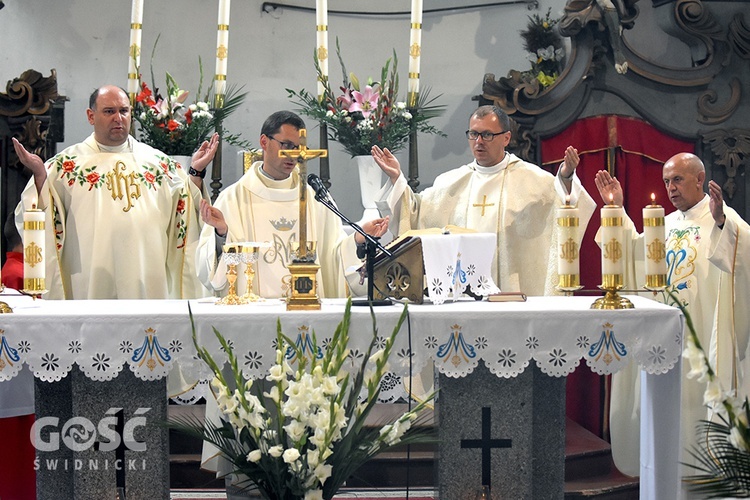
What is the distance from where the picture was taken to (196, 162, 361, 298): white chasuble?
504cm

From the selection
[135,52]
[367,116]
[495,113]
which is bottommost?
[495,113]

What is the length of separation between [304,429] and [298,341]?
0.85 metres

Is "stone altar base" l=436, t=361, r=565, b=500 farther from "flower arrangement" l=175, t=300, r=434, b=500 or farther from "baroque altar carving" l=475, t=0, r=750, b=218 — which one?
"baroque altar carving" l=475, t=0, r=750, b=218

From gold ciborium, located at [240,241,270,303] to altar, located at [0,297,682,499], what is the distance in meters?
0.13

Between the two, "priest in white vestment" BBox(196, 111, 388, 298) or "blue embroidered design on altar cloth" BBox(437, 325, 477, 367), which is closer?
"blue embroidered design on altar cloth" BBox(437, 325, 477, 367)

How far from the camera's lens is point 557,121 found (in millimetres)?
7176

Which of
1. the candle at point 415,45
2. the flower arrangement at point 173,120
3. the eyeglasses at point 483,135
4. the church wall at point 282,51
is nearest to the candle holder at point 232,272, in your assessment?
the eyeglasses at point 483,135

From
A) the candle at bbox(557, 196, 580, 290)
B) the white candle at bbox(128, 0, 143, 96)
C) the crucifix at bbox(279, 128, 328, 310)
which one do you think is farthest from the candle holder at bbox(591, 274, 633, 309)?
the white candle at bbox(128, 0, 143, 96)

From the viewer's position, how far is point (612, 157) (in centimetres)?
718

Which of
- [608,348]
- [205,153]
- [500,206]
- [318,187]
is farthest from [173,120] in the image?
[608,348]

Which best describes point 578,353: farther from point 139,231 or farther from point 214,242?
point 139,231

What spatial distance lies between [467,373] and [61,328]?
63.0 inches

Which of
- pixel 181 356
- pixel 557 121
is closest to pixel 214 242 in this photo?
pixel 181 356

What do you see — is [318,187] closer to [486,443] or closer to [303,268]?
[303,268]
